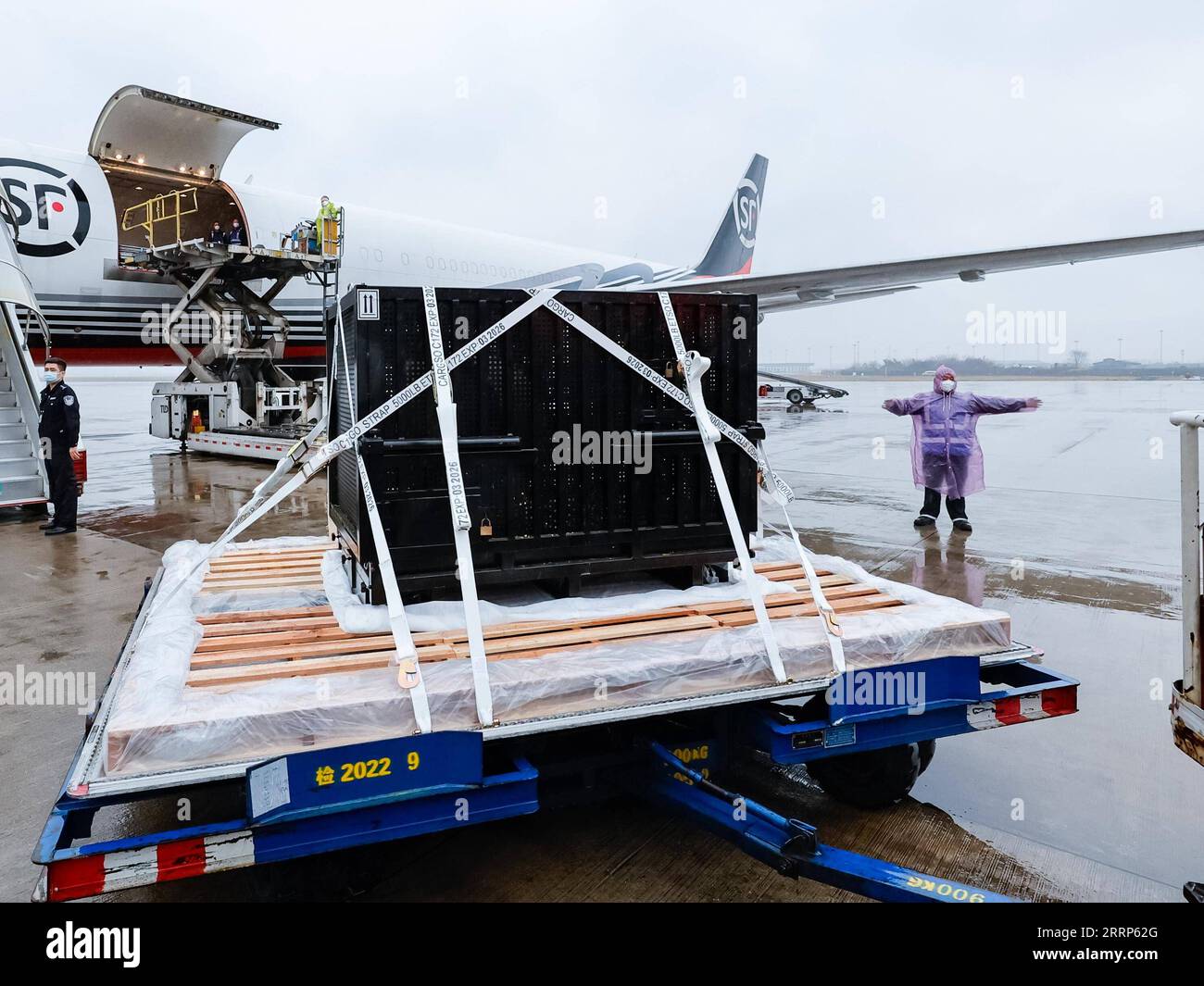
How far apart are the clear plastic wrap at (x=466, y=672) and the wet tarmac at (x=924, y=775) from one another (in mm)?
Result: 571

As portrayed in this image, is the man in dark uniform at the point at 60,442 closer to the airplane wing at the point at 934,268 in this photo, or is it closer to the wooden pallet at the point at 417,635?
the wooden pallet at the point at 417,635

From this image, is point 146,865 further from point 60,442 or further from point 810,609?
point 60,442

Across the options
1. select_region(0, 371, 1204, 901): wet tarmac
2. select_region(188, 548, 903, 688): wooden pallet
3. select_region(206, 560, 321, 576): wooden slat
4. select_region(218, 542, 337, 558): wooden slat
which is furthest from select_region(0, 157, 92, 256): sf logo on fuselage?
select_region(188, 548, 903, 688): wooden pallet

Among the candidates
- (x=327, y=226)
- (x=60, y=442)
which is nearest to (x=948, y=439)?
(x=60, y=442)

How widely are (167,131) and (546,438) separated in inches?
625

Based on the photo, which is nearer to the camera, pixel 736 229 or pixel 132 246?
pixel 132 246

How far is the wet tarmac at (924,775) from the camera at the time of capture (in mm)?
3307

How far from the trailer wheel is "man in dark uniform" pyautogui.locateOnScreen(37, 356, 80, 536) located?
9.45 m

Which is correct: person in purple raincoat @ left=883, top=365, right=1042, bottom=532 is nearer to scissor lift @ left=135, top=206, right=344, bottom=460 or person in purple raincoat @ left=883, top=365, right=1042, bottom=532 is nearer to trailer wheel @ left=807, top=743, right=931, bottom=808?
trailer wheel @ left=807, top=743, right=931, bottom=808

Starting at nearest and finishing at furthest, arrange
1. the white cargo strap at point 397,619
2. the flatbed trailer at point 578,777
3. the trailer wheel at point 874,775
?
the flatbed trailer at point 578,777
the white cargo strap at point 397,619
the trailer wheel at point 874,775

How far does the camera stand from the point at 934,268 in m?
15.1

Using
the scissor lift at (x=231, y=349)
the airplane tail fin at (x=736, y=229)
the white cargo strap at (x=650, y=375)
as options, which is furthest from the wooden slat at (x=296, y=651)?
the airplane tail fin at (x=736, y=229)

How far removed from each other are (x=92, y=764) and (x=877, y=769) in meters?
3.07

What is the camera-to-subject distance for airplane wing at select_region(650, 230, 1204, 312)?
1366cm
